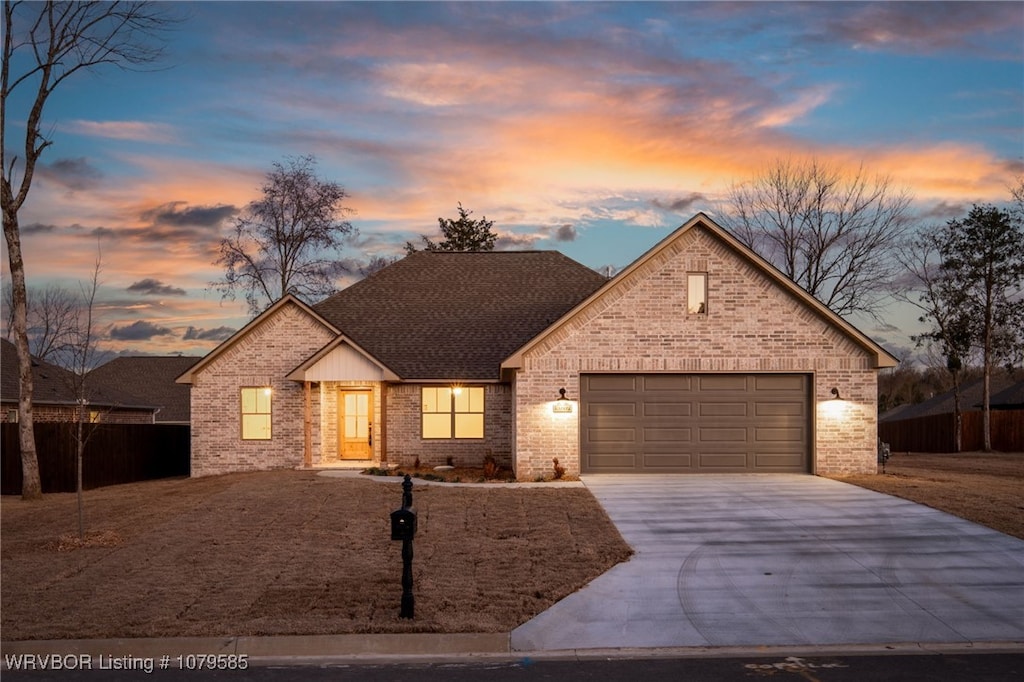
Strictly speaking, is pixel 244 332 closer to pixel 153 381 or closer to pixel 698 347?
pixel 698 347

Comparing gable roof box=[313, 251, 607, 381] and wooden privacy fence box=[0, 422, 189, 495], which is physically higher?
gable roof box=[313, 251, 607, 381]

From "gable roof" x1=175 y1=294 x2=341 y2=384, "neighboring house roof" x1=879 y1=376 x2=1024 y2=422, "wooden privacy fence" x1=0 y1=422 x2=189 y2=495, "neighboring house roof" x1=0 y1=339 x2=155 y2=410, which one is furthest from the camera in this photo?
"neighboring house roof" x1=879 y1=376 x2=1024 y2=422

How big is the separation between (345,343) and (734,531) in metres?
14.7

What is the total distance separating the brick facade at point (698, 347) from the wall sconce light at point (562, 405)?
0.38 feet

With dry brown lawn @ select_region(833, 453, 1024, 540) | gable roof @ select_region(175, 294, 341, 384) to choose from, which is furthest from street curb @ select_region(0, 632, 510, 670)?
gable roof @ select_region(175, 294, 341, 384)

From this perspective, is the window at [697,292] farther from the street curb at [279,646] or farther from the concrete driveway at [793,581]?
the street curb at [279,646]

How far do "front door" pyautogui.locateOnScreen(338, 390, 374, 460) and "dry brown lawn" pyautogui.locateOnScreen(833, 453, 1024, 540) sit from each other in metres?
14.0

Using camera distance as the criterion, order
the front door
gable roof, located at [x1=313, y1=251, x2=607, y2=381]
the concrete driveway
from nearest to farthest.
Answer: the concrete driveway, gable roof, located at [x1=313, y1=251, x2=607, y2=381], the front door

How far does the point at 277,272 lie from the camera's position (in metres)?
46.5

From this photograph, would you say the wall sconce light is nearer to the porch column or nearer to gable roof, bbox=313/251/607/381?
gable roof, bbox=313/251/607/381

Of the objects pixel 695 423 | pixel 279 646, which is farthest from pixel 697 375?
pixel 279 646

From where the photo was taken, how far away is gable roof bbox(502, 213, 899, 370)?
22.2 m

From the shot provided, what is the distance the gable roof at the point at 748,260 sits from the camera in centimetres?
2219

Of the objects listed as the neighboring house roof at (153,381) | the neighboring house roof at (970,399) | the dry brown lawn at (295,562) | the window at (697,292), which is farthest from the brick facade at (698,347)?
the neighboring house roof at (970,399)
